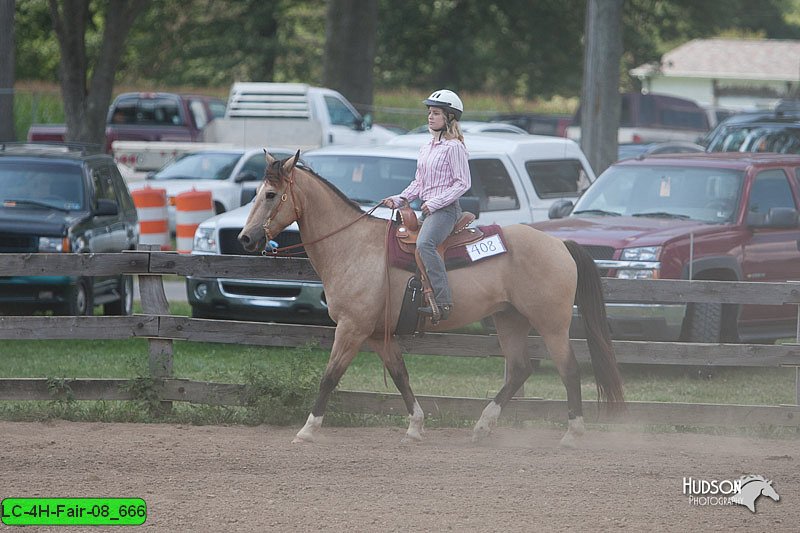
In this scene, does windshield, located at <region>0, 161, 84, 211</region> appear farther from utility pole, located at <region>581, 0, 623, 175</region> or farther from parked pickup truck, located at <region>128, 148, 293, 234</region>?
utility pole, located at <region>581, 0, 623, 175</region>

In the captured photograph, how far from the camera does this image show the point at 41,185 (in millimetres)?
14164

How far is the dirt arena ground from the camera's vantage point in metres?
6.73

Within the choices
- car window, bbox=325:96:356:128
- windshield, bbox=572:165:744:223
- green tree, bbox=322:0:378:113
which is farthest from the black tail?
green tree, bbox=322:0:378:113

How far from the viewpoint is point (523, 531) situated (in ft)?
21.4

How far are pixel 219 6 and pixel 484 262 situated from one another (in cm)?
4565

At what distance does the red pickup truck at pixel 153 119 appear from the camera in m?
32.2

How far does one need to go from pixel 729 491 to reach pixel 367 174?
6.59 metres

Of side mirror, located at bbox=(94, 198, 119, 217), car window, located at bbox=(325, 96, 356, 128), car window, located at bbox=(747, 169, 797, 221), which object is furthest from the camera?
car window, located at bbox=(325, 96, 356, 128)

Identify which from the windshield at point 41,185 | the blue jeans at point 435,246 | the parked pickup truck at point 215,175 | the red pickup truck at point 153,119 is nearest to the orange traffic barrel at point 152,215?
the parked pickup truck at point 215,175

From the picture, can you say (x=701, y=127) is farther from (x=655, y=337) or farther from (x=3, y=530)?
(x=3, y=530)

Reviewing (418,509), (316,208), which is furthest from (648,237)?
(418,509)

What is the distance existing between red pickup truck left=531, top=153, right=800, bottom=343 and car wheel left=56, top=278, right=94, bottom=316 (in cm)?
510

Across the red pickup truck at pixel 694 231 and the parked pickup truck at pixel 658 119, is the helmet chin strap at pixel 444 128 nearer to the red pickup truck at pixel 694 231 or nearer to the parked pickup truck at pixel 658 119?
the red pickup truck at pixel 694 231

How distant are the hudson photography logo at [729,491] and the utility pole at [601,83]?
10953mm
